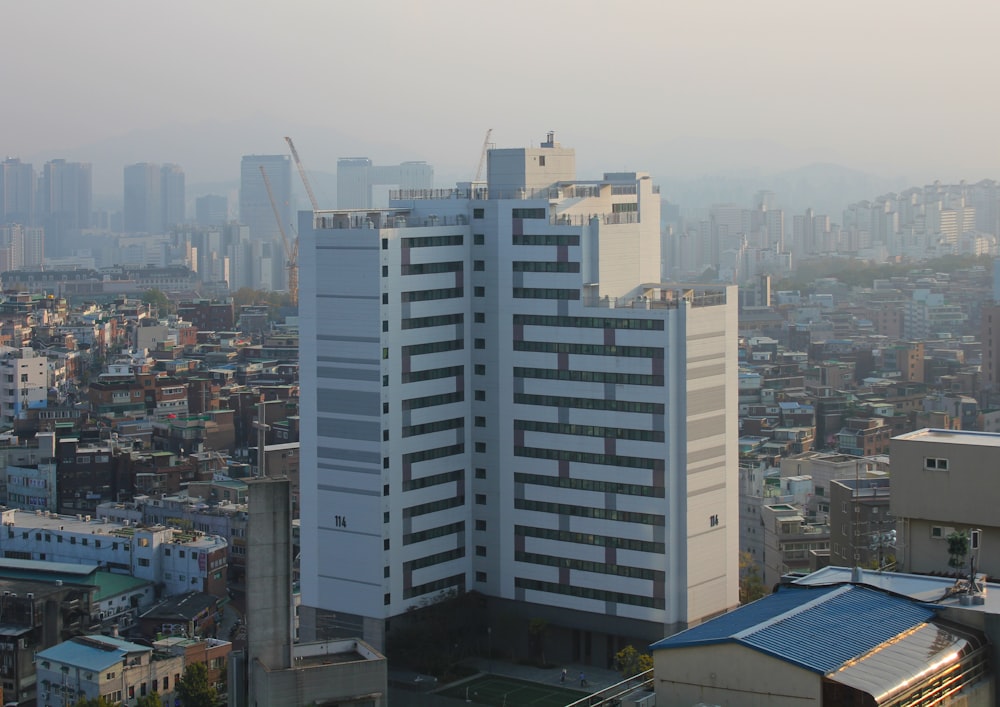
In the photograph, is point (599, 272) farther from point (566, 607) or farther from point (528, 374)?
point (566, 607)

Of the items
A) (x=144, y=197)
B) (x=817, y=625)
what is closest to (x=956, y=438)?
(x=817, y=625)

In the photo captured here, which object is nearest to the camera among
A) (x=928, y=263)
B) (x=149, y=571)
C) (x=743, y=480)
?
(x=149, y=571)

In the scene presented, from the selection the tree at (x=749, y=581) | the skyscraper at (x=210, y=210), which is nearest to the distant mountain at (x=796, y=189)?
the skyscraper at (x=210, y=210)

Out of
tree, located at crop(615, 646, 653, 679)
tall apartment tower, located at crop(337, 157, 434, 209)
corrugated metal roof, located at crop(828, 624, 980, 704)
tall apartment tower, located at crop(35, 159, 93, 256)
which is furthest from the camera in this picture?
tall apartment tower, located at crop(35, 159, 93, 256)

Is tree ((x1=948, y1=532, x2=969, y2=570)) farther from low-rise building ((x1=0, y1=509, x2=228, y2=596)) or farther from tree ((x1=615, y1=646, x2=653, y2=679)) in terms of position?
low-rise building ((x1=0, y1=509, x2=228, y2=596))

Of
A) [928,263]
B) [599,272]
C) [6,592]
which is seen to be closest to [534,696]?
[599,272]

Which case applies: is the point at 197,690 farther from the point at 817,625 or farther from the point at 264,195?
the point at 264,195

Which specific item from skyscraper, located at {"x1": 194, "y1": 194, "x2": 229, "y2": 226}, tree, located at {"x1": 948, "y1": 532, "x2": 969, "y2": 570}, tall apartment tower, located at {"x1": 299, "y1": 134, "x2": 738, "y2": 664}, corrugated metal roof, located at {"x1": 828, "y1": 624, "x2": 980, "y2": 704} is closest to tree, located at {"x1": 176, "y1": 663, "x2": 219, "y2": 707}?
tall apartment tower, located at {"x1": 299, "y1": 134, "x2": 738, "y2": 664}
